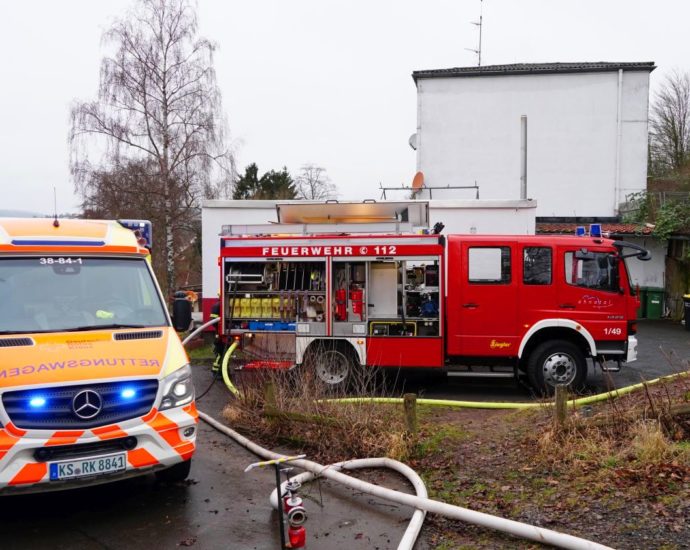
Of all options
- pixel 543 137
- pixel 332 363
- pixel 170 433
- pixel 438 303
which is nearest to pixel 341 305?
pixel 332 363

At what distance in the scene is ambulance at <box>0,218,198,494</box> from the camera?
4.50m

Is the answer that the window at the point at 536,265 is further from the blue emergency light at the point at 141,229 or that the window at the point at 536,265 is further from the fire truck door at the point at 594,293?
the blue emergency light at the point at 141,229

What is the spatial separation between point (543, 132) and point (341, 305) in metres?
19.5

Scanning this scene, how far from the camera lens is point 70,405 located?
15.1 ft

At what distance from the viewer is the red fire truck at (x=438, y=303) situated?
30.6 ft

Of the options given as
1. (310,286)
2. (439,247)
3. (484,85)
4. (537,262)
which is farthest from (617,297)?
(484,85)

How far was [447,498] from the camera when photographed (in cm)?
512

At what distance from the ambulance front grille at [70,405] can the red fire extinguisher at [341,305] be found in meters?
5.03

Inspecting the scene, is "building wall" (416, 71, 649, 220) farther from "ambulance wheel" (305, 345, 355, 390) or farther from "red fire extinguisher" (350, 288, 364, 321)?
"ambulance wheel" (305, 345, 355, 390)

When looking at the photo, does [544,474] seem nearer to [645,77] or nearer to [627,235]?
[627,235]

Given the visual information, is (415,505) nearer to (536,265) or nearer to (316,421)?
(316,421)

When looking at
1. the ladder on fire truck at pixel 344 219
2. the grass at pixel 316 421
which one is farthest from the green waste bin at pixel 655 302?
the grass at pixel 316 421

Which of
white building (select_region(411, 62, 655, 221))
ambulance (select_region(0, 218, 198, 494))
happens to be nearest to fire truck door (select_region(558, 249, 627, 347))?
ambulance (select_region(0, 218, 198, 494))

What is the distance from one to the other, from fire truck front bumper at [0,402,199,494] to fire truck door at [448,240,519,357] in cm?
542
